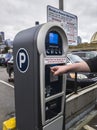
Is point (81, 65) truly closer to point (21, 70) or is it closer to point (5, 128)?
point (21, 70)

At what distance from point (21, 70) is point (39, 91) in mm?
428

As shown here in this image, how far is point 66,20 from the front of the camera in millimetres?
5641

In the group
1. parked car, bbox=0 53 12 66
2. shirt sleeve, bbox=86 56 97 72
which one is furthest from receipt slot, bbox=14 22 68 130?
parked car, bbox=0 53 12 66

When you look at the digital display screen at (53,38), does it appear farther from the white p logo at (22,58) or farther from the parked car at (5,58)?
the parked car at (5,58)

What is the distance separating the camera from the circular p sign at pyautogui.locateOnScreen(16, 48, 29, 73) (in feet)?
9.02

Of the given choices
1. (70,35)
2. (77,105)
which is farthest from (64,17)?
(77,105)

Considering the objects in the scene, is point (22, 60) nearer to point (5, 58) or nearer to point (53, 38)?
point (53, 38)

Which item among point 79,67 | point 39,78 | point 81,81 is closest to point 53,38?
point 39,78

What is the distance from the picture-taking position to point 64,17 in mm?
5480

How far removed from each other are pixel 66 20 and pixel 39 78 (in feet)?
11.2

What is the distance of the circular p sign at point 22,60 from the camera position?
2.75 metres

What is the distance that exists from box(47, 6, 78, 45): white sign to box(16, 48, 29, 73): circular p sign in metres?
2.17

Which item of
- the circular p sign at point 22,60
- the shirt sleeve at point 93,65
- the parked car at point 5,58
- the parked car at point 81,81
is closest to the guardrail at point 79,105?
the parked car at point 81,81

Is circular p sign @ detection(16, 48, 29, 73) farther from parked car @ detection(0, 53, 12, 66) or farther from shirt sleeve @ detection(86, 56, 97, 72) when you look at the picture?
parked car @ detection(0, 53, 12, 66)
